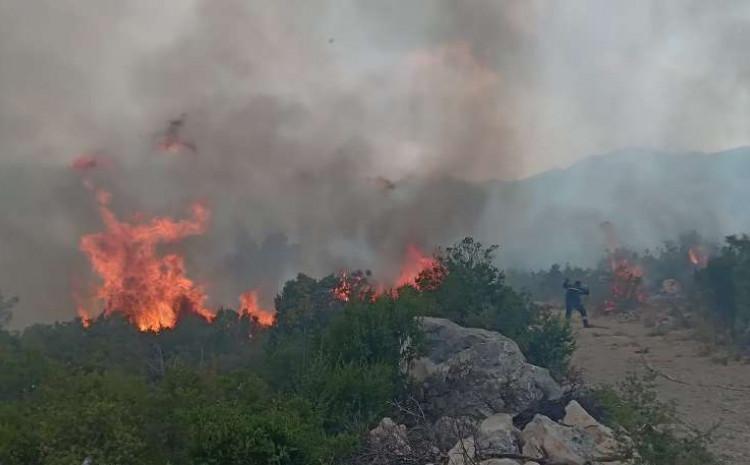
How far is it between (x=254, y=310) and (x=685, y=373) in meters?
19.1

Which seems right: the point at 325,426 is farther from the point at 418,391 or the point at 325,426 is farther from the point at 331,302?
the point at 331,302

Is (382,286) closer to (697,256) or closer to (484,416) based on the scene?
(484,416)

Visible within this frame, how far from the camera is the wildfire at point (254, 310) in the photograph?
27.2 metres

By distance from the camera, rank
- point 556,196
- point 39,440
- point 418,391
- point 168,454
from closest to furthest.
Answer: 1. point 39,440
2. point 168,454
3. point 418,391
4. point 556,196

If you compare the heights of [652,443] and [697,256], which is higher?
[697,256]

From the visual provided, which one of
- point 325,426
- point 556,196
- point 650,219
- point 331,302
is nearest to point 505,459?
point 325,426

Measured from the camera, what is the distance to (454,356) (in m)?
14.4

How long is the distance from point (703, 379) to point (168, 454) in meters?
13.8

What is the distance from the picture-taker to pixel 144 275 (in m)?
31.0

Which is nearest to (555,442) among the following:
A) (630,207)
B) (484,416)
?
(484,416)

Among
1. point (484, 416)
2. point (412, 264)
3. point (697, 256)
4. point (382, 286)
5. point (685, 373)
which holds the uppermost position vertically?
point (412, 264)

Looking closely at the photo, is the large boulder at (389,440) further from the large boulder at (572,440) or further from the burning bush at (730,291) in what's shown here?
the burning bush at (730,291)

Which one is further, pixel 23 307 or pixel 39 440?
pixel 23 307

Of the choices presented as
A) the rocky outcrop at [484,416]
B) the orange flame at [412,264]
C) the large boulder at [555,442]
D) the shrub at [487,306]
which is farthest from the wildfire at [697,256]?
the large boulder at [555,442]
